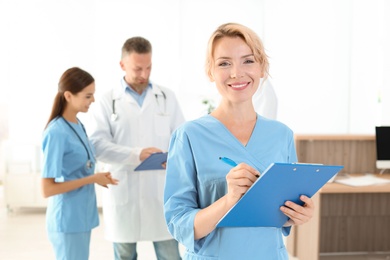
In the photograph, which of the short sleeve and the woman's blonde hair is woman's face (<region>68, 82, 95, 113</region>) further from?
the woman's blonde hair

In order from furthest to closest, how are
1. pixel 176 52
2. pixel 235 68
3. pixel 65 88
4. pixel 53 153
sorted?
pixel 176 52
pixel 65 88
pixel 53 153
pixel 235 68

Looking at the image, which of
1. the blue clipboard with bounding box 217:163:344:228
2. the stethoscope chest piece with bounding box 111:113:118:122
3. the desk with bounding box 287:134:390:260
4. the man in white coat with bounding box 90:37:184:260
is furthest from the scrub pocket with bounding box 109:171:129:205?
the desk with bounding box 287:134:390:260

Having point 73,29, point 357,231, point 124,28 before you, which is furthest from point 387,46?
point 73,29

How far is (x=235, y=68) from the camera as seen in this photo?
1.29 meters

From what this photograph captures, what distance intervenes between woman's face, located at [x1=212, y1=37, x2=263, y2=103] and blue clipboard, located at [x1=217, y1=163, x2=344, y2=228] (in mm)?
290

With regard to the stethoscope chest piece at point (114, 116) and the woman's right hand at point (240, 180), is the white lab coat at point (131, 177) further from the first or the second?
the woman's right hand at point (240, 180)

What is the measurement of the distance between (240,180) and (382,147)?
9.43ft

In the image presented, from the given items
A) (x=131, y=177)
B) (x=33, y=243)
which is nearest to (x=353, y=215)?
(x=131, y=177)

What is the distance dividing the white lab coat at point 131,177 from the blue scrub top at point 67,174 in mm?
235

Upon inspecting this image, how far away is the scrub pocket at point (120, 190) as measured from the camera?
2.60 metres

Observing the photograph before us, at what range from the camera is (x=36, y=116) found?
6.02 m

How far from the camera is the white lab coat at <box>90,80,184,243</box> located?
8.55 feet

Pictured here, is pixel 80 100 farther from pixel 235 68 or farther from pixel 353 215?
pixel 353 215

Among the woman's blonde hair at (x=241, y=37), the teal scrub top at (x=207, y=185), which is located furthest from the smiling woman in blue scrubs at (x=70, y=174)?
the woman's blonde hair at (x=241, y=37)
